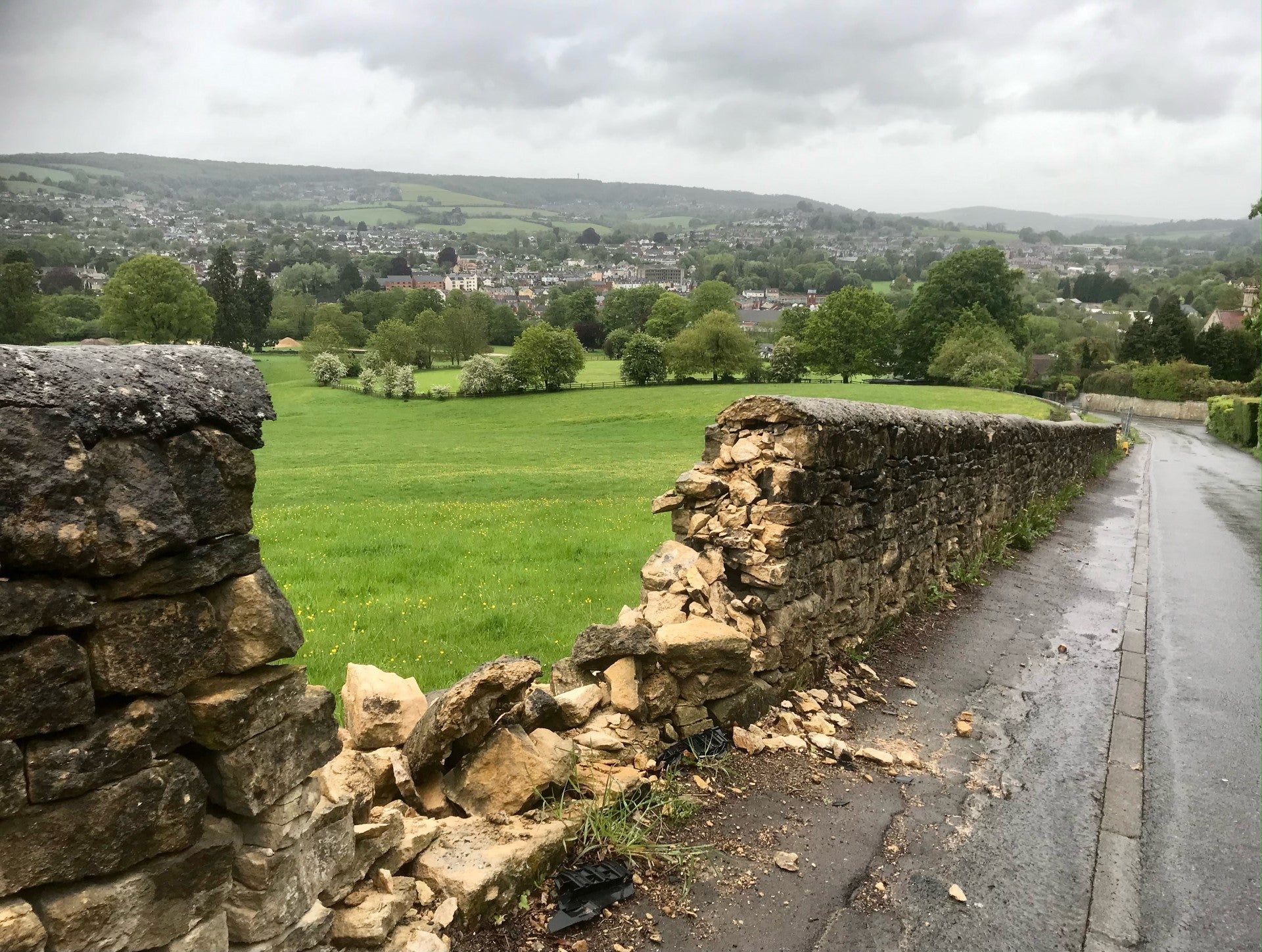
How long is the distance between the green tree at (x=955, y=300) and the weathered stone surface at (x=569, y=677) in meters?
77.3

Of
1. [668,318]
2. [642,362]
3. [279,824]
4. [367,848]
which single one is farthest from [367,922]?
[668,318]

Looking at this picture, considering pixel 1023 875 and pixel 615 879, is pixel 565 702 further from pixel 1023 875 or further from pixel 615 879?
pixel 1023 875

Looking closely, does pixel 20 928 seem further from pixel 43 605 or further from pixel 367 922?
pixel 367 922

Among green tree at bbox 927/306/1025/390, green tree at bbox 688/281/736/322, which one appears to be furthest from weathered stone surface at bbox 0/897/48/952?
green tree at bbox 688/281/736/322

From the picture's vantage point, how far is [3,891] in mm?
2225

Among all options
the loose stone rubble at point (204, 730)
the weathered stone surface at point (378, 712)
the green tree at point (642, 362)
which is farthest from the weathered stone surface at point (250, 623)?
the green tree at point (642, 362)

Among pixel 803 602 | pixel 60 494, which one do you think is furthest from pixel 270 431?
pixel 60 494

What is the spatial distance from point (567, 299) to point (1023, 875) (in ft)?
408

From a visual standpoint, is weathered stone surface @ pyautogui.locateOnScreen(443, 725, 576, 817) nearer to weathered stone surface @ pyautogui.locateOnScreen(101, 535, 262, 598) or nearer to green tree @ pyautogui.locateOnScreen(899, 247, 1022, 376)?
weathered stone surface @ pyautogui.locateOnScreen(101, 535, 262, 598)

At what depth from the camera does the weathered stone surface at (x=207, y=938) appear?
260 centimetres

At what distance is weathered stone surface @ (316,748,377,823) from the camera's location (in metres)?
3.26

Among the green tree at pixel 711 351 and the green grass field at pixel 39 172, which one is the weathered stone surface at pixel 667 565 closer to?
the green tree at pixel 711 351

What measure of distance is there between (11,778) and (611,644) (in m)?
3.38

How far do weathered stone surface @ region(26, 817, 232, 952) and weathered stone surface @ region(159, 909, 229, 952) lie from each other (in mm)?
16
